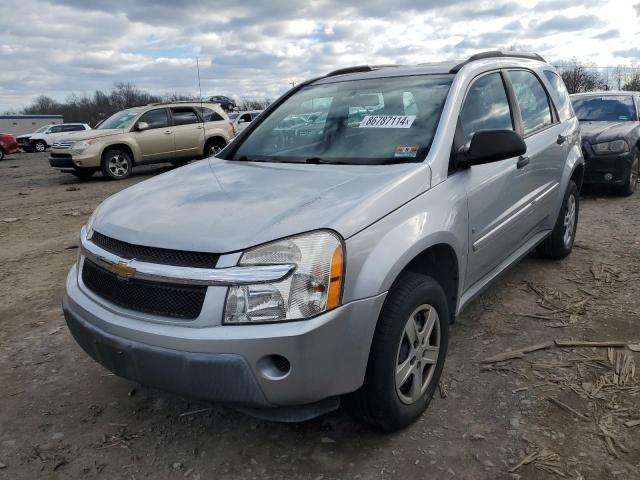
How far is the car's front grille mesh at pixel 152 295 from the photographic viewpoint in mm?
2076

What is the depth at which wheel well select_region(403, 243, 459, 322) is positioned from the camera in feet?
8.62

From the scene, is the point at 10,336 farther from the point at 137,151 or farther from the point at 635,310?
the point at 137,151

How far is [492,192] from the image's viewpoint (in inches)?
124

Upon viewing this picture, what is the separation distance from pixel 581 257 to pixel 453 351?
8.22 ft

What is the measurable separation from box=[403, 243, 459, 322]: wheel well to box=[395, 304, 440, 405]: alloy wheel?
22cm

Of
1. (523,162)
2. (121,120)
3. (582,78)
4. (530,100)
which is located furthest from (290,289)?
(582,78)

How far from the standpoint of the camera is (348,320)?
81.0 inches

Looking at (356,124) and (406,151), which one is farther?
(356,124)

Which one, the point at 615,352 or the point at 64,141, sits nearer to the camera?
the point at 615,352

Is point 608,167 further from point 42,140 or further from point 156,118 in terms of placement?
point 42,140

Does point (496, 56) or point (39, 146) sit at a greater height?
point (496, 56)

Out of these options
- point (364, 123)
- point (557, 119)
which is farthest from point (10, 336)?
point (557, 119)

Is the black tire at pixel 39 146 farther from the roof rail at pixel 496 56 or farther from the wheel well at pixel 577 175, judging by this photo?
the wheel well at pixel 577 175

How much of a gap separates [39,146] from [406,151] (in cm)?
3071
